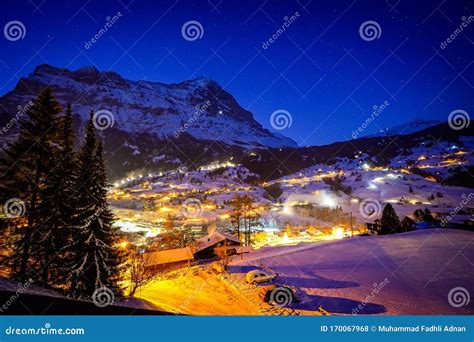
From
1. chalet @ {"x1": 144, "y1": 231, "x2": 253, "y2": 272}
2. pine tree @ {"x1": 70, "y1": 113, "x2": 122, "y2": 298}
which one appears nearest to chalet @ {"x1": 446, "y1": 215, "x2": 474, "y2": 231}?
chalet @ {"x1": 144, "y1": 231, "x2": 253, "y2": 272}

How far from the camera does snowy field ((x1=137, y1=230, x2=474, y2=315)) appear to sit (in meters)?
11.2

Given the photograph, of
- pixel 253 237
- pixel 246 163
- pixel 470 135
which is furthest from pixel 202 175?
pixel 470 135

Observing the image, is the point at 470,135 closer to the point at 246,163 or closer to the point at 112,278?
the point at 246,163

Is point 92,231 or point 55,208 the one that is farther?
point 92,231

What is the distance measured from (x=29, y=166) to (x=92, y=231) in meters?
3.65

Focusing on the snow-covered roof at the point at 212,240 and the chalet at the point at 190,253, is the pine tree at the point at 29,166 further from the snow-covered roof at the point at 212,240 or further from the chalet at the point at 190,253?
the snow-covered roof at the point at 212,240

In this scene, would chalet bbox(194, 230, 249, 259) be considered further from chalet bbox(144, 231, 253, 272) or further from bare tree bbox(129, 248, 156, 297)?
bare tree bbox(129, 248, 156, 297)

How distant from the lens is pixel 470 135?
6388 inches

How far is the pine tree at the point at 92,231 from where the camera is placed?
33.8 feet

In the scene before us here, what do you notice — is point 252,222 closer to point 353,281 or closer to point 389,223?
point 389,223

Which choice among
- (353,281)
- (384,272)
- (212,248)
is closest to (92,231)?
(353,281)

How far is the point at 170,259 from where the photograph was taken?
88.1 feet

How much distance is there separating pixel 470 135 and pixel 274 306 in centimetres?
21855

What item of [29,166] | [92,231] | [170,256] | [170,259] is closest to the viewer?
[29,166]
